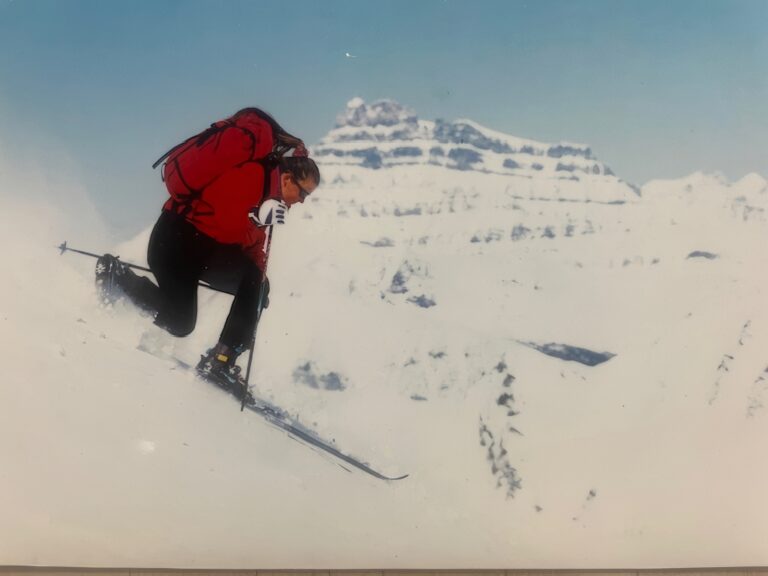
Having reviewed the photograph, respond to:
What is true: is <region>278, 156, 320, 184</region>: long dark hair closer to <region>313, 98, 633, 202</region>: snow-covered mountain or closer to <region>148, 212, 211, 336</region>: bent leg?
<region>313, 98, 633, 202</region>: snow-covered mountain

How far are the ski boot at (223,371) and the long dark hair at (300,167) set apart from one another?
1.41ft

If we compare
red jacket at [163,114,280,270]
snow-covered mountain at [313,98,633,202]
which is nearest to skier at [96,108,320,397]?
red jacket at [163,114,280,270]

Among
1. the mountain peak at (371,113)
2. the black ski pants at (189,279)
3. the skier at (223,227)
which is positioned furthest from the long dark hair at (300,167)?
the black ski pants at (189,279)

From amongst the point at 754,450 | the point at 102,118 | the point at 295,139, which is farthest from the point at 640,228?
the point at 102,118

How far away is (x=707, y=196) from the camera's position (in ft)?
5.17

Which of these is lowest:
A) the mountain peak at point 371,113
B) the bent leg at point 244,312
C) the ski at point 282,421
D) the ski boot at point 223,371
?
the ski at point 282,421

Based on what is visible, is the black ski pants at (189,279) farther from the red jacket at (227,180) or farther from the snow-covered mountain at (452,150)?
the snow-covered mountain at (452,150)

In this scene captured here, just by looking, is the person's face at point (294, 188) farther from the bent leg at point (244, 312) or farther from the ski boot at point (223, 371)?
the ski boot at point (223, 371)

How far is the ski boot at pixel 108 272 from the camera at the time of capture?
154 cm

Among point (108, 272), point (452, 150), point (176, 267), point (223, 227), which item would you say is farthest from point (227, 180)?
point (452, 150)

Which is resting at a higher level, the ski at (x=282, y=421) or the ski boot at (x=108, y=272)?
the ski boot at (x=108, y=272)

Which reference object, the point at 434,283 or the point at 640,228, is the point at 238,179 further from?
the point at 640,228

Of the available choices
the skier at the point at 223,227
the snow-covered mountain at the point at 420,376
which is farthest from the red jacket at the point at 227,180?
the snow-covered mountain at the point at 420,376

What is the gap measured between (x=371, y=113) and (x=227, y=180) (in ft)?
1.19
